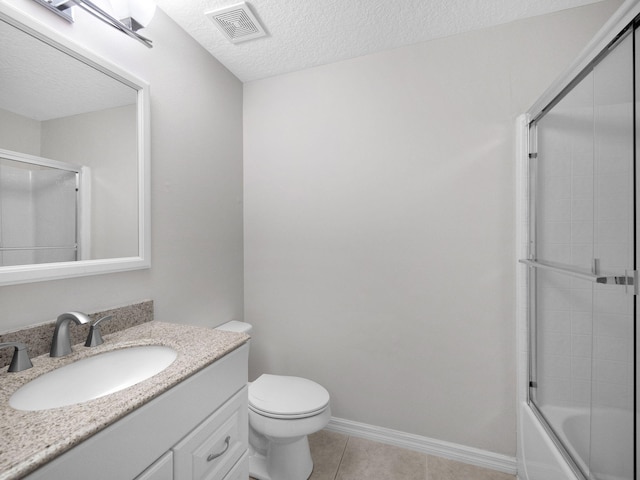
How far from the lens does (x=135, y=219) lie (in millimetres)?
1332

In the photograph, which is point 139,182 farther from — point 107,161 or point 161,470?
point 161,470

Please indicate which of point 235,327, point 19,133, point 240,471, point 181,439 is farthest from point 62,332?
point 235,327

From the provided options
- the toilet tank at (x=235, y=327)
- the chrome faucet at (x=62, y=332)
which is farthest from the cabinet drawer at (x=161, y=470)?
the toilet tank at (x=235, y=327)

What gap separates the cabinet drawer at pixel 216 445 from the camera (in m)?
0.85

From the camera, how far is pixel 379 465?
1627mm

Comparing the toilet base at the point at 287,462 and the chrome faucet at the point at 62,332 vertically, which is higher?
the chrome faucet at the point at 62,332

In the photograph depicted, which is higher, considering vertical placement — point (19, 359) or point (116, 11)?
point (116, 11)

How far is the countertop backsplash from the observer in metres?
0.92

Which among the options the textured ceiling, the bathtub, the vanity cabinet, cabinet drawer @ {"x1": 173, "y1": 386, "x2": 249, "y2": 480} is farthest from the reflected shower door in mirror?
the bathtub

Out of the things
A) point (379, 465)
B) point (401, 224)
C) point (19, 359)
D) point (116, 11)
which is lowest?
point (379, 465)

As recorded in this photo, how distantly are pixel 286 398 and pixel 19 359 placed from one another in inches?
42.1

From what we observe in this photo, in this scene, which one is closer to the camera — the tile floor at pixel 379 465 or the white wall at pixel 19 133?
the white wall at pixel 19 133

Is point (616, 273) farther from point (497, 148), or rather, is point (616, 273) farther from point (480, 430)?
point (480, 430)

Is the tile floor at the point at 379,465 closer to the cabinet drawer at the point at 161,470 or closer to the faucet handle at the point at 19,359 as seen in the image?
the cabinet drawer at the point at 161,470
